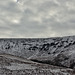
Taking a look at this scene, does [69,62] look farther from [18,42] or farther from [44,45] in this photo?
[18,42]

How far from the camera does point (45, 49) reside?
195 feet

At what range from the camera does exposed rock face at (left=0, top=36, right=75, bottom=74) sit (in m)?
43.8

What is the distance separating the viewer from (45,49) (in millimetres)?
59312

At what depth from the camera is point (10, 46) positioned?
71188 millimetres

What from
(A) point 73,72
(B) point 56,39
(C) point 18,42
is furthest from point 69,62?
(C) point 18,42

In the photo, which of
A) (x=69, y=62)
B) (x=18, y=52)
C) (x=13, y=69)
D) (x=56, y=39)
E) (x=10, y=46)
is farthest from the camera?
(x=10, y=46)

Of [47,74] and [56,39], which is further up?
[56,39]

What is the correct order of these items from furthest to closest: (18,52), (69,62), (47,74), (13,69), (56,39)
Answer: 1. (18,52)
2. (56,39)
3. (69,62)
4. (13,69)
5. (47,74)

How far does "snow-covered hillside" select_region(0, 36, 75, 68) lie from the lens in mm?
43759

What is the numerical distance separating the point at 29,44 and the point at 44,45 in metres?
6.86

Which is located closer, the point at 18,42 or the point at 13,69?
the point at 13,69

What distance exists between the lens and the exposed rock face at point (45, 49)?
4375 centimetres

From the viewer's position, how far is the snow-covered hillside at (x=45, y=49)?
43.8 meters

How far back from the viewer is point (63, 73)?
29.0 meters
